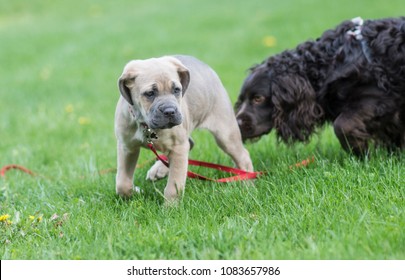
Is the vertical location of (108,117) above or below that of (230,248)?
below

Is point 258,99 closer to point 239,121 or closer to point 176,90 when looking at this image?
point 239,121

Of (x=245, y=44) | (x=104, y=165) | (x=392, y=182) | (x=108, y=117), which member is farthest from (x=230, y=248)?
(x=245, y=44)

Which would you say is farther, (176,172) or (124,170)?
(124,170)

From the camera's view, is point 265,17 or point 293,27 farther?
point 265,17

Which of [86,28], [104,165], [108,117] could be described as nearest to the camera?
[104,165]

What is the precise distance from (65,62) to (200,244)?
10.1 m

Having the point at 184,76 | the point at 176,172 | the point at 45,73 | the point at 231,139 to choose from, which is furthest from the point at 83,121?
the point at 184,76

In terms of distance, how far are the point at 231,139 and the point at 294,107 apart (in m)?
0.71

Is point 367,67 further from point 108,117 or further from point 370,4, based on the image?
point 370,4

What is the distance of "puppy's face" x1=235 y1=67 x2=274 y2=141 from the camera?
5.27m

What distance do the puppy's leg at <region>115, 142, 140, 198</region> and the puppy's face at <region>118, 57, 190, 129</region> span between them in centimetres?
45

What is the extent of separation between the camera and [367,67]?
4902 mm

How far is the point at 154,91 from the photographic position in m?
3.90

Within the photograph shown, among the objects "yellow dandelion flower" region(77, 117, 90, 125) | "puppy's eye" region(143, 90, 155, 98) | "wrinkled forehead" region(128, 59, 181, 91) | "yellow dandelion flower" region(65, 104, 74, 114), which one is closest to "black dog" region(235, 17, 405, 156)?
"wrinkled forehead" region(128, 59, 181, 91)
